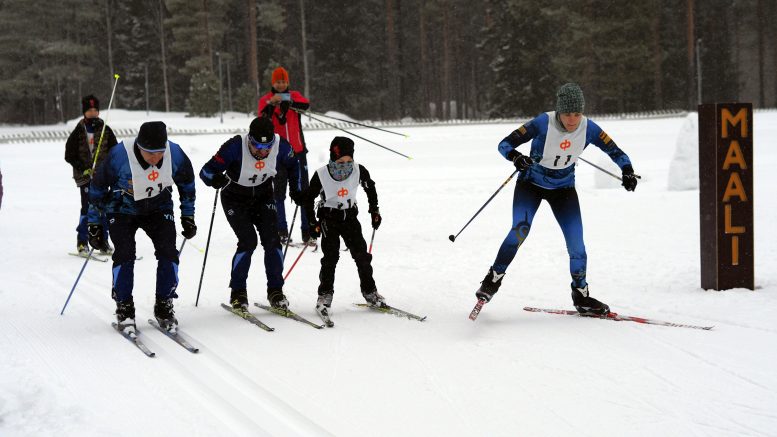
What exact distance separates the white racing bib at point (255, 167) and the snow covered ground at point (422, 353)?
1255mm

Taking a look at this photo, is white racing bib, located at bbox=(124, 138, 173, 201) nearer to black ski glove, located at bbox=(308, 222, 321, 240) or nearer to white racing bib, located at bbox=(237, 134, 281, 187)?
white racing bib, located at bbox=(237, 134, 281, 187)

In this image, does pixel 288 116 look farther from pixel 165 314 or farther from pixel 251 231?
pixel 165 314

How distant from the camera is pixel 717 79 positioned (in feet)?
182

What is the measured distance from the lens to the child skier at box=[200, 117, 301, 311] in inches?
255

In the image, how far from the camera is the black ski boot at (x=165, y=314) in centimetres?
625

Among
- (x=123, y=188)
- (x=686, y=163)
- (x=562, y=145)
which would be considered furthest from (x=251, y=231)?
(x=686, y=163)

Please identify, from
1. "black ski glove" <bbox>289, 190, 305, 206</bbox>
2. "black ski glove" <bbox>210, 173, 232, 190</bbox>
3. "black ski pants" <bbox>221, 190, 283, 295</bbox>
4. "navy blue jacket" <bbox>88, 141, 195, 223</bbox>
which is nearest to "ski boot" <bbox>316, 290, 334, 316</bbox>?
"black ski pants" <bbox>221, 190, 283, 295</bbox>

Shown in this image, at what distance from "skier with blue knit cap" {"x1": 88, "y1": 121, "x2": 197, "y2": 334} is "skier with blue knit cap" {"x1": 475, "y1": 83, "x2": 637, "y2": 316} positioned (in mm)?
2648

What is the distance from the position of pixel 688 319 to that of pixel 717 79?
181 feet

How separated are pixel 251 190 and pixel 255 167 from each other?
232 millimetres

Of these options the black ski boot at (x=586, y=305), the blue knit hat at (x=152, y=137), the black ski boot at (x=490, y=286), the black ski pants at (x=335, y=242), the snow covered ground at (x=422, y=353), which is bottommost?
the snow covered ground at (x=422, y=353)

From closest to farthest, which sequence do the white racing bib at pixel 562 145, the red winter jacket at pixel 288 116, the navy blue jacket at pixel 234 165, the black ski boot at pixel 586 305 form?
the white racing bib at pixel 562 145, the black ski boot at pixel 586 305, the navy blue jacket at pixel 234 165, the red winter jacket at pixel 288 116

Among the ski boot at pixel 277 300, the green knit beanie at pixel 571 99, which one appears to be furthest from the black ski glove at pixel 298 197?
the green knit beanie at pixel 571 99

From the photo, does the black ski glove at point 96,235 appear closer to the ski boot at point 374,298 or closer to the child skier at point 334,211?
the child skier at point 334,211
